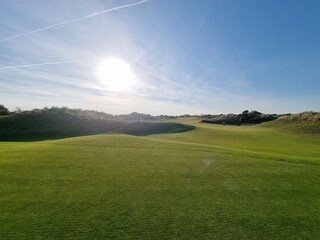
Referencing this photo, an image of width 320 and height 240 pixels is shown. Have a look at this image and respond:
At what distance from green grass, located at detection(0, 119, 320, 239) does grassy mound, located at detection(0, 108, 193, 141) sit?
4067 centimetres

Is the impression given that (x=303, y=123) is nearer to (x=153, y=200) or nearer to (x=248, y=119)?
(x=248, y=119)

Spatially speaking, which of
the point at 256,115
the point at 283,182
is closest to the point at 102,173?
the point at 283,182

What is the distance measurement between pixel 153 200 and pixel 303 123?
2201 inches

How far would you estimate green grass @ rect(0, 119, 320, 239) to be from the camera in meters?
6.25

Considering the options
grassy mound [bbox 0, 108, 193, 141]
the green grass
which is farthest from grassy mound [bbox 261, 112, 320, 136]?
the green grass

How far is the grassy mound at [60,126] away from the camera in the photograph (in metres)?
50.5

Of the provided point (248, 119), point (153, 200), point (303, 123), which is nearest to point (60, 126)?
point (153, 200)

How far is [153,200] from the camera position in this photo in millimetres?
8102

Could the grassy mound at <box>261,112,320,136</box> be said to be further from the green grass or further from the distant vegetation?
the green grass

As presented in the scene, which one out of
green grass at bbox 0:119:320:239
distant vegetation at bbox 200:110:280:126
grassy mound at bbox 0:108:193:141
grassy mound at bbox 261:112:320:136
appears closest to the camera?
green grass at bbox 0:119:320:239

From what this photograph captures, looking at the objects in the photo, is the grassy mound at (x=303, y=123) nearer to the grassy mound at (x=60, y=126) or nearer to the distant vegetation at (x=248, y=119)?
the grassy mound at (x=60, y=126)

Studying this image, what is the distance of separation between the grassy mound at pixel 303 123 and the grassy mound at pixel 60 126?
2182 cm

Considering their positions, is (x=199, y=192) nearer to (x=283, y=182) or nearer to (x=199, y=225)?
(x=199, y=225)

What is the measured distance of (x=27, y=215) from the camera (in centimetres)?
670
